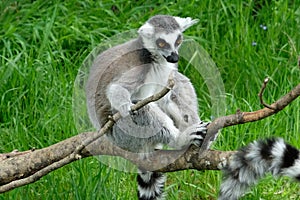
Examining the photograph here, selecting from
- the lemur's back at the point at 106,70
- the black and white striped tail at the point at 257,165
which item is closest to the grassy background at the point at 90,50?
the lemur's back at the point at 106,70

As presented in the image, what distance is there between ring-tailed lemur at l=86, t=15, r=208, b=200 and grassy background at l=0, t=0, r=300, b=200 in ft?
1.12

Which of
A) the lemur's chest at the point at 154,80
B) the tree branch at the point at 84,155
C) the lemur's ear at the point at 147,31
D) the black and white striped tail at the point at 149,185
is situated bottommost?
the black and white striped tail at the point at 149,185

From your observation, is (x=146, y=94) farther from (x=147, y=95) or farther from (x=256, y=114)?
(x=256, y=114)

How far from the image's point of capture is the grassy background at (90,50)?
180 inches

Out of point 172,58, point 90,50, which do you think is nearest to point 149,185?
point 172,58

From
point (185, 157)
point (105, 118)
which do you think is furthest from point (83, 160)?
point (185, 157)

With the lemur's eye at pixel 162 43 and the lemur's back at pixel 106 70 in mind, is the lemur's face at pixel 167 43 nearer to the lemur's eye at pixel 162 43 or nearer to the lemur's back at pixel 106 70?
the lemur's eye at pixel 162 43

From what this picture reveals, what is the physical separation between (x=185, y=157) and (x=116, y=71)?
26.8 inches

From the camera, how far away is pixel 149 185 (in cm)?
413

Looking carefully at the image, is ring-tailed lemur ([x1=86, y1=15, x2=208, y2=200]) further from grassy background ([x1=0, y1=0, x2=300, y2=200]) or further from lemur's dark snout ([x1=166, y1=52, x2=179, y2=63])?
grassy background ([x1=0, y1=0, x2=300, y2=200])

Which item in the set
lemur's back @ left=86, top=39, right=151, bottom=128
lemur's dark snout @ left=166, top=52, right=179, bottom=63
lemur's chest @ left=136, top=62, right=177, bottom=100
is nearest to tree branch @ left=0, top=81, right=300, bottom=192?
lemur's back @ left=86, top=39, right=151, bottom=128

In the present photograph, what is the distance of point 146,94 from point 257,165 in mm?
964

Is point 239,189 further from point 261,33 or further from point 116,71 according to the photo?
point 261,33

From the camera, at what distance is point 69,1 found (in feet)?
21.0
